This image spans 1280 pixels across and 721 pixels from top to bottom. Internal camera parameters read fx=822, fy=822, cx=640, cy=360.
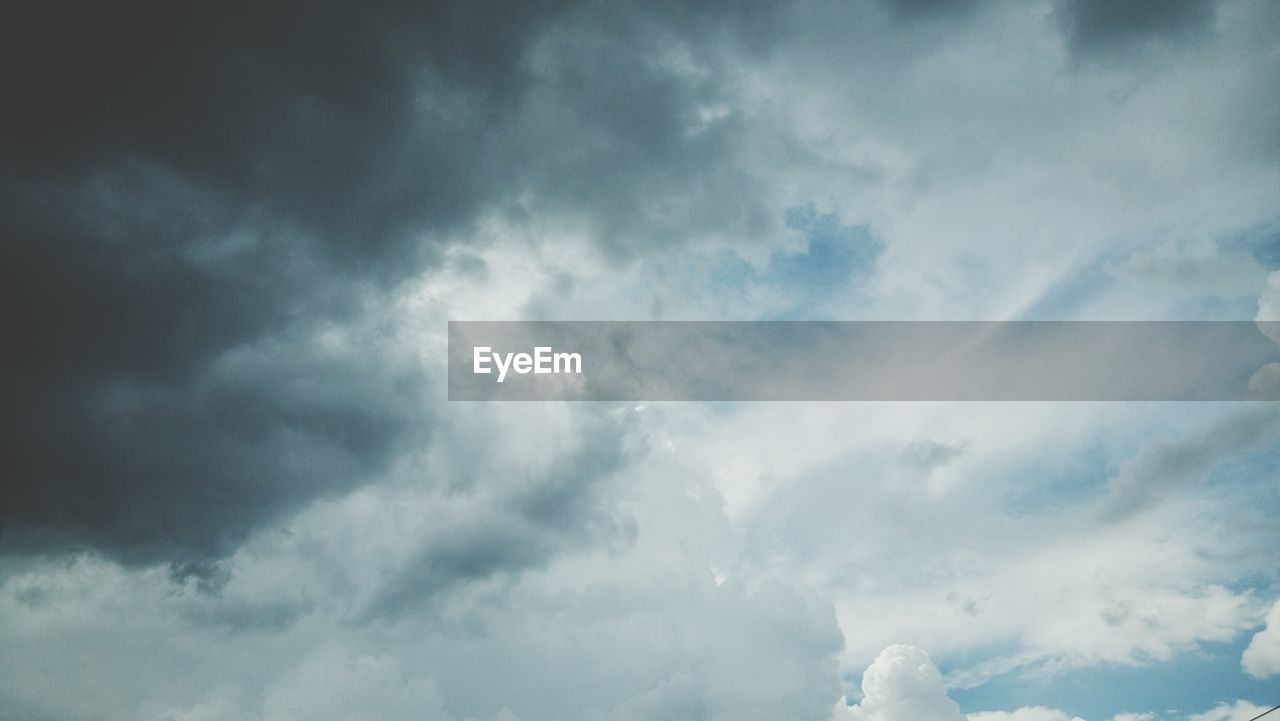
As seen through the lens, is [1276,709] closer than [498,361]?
Yes

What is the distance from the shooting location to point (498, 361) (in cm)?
7462

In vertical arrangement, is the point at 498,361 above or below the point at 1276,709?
above

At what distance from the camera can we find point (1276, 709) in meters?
67.4

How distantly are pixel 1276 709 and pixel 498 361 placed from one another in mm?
71431
